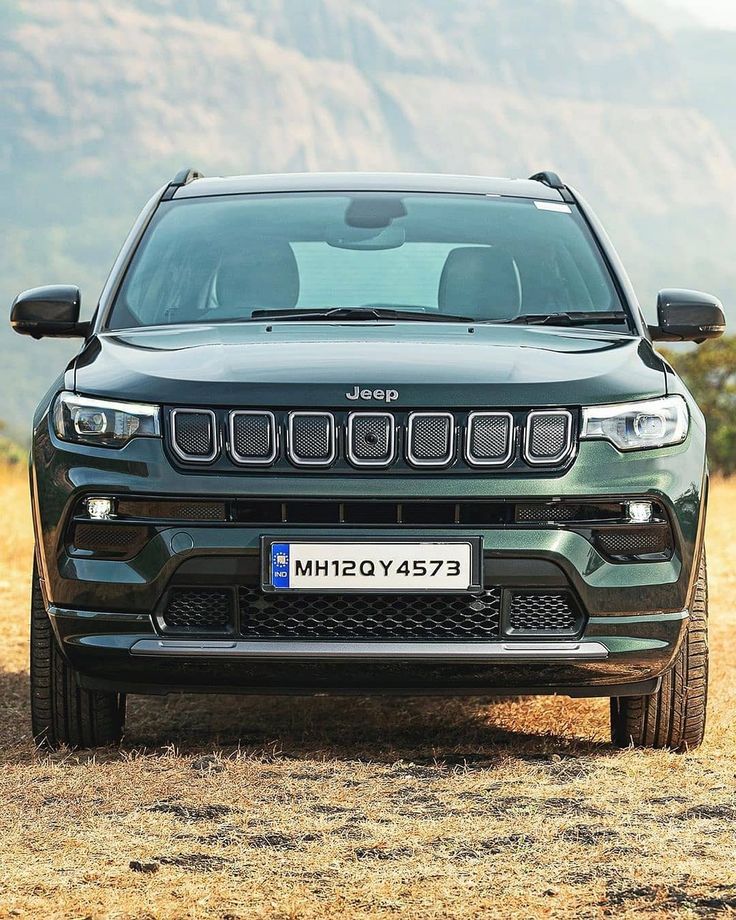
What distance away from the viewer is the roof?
5375 mm

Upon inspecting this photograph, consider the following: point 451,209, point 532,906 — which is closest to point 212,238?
point 451,209

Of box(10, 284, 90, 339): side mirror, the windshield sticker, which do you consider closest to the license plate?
box(10, 284, 90, 339): side mirror

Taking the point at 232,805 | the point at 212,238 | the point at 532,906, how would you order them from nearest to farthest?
the point at 532,906 < the point at 232,805 < the point at 212,238

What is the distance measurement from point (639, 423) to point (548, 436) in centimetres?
27

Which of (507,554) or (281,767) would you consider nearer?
(507,554)

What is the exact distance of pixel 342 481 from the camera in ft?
12.1

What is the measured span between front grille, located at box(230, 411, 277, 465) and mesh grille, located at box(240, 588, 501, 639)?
378 mm

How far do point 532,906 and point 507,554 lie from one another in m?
1.04

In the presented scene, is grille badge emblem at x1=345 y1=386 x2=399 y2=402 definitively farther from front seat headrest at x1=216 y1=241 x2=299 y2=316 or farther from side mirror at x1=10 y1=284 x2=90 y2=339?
side mirror at x1=10 y1=284 x2=90 y2=339

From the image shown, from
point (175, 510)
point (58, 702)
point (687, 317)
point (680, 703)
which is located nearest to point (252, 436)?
point (175, 510)

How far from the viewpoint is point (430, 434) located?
3.72 metres

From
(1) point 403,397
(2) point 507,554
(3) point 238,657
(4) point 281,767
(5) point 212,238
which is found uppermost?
(5) point 212,238

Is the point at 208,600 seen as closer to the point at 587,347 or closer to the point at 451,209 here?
the point at 587,347

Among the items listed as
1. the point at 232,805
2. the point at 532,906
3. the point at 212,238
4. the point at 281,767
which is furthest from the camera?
the point at 212,238
